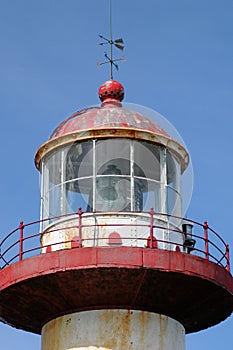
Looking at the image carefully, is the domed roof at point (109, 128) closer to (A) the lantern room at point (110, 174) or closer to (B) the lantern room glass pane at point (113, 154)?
(A) the lantern room at point (110, 174)

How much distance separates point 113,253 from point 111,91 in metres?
4.04

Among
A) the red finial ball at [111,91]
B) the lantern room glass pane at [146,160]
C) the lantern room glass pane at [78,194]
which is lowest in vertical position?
the lantern room glass pane at [78,194]

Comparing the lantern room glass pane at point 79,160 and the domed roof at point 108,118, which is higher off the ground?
the domed roof at point 108,118

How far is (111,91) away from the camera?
1806 centimetres

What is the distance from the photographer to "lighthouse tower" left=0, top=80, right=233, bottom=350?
1540 cm

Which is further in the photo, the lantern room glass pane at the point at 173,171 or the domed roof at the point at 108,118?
the lantern room glass pane at the point at 173,171

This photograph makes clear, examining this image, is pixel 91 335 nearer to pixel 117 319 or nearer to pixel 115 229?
pixel 117 319

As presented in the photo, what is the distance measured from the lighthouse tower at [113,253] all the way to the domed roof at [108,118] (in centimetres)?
3

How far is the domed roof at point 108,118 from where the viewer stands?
17.0 metres

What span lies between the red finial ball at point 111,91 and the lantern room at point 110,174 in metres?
0.75

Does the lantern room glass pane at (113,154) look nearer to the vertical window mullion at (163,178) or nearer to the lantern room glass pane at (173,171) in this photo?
the vertical window mullion at (163,178)

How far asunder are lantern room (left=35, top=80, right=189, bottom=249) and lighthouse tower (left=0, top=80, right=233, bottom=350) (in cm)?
2

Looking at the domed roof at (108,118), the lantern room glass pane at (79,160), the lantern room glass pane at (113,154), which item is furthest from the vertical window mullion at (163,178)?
the lantern room glass pane at (79,160)

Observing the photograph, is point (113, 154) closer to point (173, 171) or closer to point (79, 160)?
point (79, 160)
